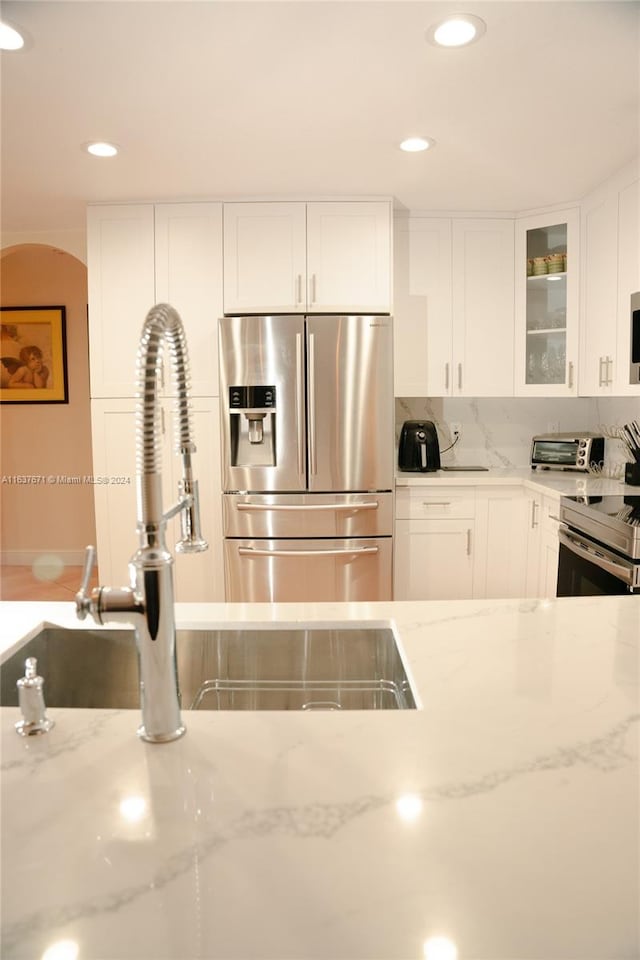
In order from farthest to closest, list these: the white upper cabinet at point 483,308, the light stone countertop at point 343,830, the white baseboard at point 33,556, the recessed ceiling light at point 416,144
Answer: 1. the white baseboard at point 33,556
2. the white upper cabinet at point 483,308
3. the recessed ceiling light at point 416,144
4. the light stone countertop at point 343,830

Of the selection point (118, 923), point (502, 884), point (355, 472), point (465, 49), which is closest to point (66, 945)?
point (118, 923)

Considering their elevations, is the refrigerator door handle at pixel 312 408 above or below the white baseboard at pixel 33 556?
above

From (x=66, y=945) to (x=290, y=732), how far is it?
396 millimetres

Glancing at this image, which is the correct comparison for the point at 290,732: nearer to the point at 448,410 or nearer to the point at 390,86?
the point at 390,86

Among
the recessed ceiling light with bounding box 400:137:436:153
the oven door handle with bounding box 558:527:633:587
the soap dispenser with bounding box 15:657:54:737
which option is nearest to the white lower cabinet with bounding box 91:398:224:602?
the recessed ceiling light with bounding box 400:137:436:153

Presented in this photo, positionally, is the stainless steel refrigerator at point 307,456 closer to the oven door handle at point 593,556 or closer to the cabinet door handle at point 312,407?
the cabinet door handle at point 312,407

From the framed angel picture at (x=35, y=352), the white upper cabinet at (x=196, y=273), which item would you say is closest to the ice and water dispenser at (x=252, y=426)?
the white upper cabinet at (x=196, y=273)

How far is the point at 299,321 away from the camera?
11.4 feet

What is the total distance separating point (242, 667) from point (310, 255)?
2.71 m

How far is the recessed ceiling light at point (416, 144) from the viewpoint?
2832mm

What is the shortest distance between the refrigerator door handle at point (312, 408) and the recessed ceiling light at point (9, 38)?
171 cm

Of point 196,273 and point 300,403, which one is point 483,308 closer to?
point 300,403

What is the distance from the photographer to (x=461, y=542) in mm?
3775

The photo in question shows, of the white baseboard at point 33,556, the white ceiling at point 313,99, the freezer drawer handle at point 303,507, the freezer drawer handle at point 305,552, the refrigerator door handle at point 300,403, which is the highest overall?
the white ceiling at point 313,99
